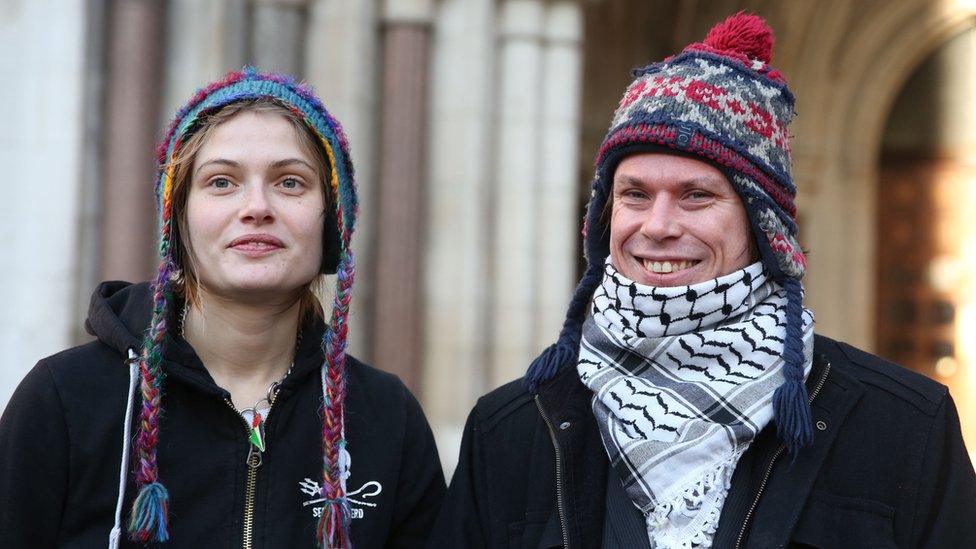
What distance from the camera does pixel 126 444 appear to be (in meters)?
2.53

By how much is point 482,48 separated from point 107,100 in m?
2.09

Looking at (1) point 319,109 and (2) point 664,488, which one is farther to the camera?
(1) point 319,109

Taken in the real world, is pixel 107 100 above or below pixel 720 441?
above

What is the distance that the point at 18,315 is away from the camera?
235 inches

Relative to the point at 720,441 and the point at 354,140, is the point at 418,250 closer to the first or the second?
the point at 354,140

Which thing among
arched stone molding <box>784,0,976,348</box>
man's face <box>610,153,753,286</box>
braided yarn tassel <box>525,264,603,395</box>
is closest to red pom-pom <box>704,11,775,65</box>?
man's face <box>610,153,753,286</box>

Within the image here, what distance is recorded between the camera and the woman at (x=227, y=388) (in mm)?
2523

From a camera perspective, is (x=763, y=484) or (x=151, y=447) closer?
(x=763, y=484)

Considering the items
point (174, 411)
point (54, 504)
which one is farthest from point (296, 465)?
point (54, 504)

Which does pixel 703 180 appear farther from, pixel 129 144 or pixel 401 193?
pixel 401 193

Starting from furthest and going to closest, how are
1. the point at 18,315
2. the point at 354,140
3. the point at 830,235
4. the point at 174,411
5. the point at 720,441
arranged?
the point at 830,235 → the point at 354,140 → the point at 18,315 → the point at 174,411 → the point at 720,441

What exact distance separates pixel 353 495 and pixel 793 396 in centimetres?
95

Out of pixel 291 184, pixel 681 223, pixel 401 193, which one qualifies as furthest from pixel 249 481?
pixel 401 193

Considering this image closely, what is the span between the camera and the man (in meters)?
2.39
